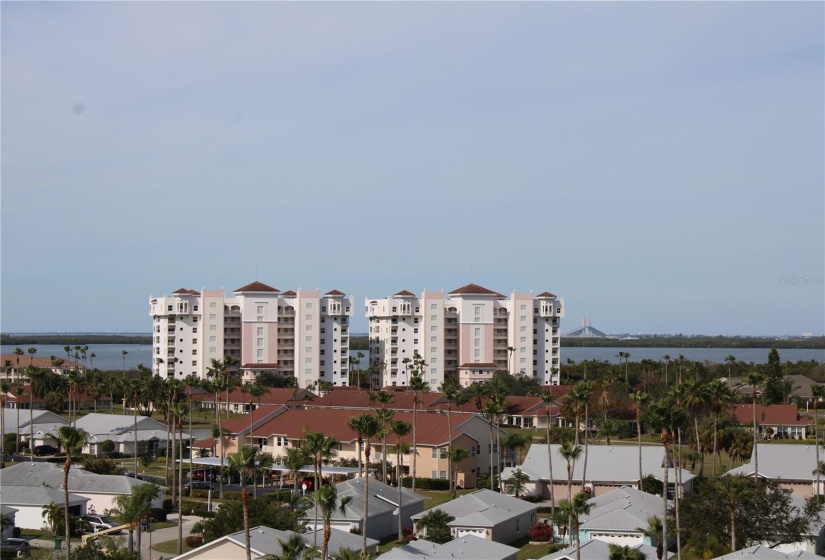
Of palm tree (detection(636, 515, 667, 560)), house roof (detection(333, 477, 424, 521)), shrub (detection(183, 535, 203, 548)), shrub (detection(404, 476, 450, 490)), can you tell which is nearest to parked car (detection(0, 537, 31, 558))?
shrub (detection(183, 535, 203, 548))

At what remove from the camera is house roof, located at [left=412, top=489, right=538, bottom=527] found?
163 feet

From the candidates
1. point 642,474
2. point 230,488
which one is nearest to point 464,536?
point 642,474

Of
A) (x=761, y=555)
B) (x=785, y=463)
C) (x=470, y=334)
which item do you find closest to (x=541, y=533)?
(x=761, y=555)

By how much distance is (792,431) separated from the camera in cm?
9844

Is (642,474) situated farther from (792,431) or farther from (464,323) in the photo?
(464,323)

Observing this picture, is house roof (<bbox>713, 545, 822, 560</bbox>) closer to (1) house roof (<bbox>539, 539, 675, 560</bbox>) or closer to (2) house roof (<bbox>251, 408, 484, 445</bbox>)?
(1) house roof (<bbox>539, 539, 675, 560</bbox>)

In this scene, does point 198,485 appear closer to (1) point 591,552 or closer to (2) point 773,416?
(1) point 591,552

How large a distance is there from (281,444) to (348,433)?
5786 millimetres

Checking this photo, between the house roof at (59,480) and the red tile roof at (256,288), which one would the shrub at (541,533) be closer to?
the house roof at (59,480)

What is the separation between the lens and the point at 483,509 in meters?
51.1

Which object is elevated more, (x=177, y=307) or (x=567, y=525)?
(x=177, y=307)

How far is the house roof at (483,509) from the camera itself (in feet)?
163

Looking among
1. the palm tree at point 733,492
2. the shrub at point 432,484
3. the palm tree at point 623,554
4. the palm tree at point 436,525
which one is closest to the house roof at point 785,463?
the shrub at point 432,484

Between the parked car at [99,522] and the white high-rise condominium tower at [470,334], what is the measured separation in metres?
97.3
